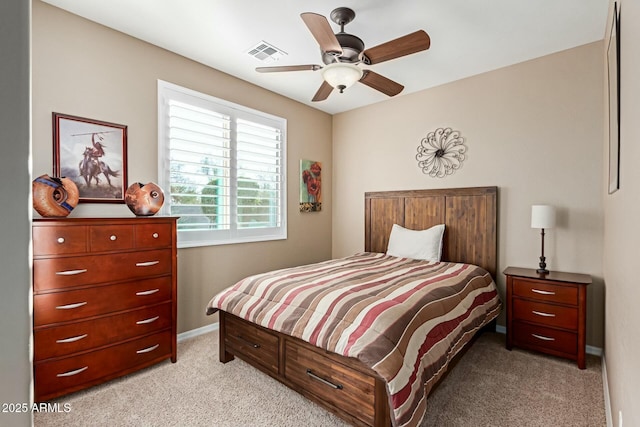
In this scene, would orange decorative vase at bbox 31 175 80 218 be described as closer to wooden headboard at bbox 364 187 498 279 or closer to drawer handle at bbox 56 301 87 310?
drawer handle at bbox 56 301 87 310

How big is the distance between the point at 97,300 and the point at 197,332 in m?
1.26

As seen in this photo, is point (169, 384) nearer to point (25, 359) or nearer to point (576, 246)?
point (25, 359)

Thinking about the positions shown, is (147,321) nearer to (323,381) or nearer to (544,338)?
(323,381)

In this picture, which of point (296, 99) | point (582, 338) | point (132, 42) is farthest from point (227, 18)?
point (582, 338)

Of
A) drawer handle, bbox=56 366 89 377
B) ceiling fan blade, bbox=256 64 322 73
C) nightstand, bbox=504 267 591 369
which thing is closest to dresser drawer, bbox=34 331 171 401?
drawer handle, bbox=56 366 89 377

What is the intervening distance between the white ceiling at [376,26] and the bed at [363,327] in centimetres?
146

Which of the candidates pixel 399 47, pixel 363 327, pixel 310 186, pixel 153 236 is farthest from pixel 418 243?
pixel 153 236

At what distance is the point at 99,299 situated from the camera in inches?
88.5

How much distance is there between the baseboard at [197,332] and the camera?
10.4ft

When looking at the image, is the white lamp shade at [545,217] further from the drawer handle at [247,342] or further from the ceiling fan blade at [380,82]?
the drawer handle at [247,342]

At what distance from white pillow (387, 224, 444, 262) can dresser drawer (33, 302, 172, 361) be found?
8.23 feet

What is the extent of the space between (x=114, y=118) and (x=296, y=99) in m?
2.26

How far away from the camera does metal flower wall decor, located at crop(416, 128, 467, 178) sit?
372cm

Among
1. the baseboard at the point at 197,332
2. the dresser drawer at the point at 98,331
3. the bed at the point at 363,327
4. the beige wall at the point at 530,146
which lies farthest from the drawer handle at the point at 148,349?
the beige wall at the point at 530,146
